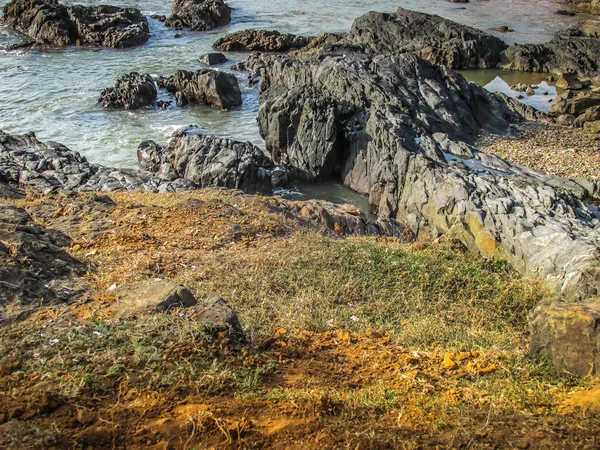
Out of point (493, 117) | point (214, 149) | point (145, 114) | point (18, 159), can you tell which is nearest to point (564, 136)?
point (493, 117)

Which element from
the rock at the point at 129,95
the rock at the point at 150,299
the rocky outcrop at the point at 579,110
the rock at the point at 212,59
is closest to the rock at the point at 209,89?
the rock at the point at 129,95

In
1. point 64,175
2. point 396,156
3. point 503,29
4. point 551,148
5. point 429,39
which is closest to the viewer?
point 64,175

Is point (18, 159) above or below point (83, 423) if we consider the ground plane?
below

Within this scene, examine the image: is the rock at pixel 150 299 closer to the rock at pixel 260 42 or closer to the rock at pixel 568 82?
the rock at pixel 568 82

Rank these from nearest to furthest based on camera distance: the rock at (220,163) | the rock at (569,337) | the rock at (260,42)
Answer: the rock at (569,337)
the rock at (220,163)
the rock at (260,42)

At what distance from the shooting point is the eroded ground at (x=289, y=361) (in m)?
4.65

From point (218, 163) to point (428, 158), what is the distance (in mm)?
6660

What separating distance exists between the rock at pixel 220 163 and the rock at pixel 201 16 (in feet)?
78.3

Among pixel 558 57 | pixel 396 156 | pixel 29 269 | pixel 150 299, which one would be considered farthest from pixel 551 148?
pixel 29 269

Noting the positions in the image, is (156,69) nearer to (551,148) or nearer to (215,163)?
(215,163)

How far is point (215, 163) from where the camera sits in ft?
59.9

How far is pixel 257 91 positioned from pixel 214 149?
1041cm

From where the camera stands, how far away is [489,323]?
8430 mm

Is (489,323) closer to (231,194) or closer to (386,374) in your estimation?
(386,374)
